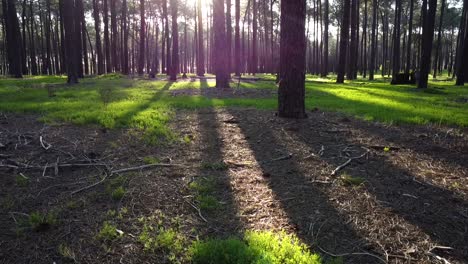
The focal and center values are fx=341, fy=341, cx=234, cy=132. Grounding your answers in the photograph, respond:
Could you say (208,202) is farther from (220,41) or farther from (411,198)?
(220,41)

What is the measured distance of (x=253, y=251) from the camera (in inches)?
109

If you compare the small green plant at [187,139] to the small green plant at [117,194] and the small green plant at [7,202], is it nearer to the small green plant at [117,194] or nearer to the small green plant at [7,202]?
the small green plant at [117,194]

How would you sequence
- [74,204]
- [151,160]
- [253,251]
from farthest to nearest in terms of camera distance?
[151,160]
[74,204]
[253,251]

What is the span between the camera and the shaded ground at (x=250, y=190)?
300cm

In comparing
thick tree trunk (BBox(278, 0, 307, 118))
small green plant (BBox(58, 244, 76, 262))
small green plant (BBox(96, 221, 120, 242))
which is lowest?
small green plant (BBox(58, 244, 76, 262))

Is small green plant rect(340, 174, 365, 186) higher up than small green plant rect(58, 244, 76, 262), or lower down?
higher up

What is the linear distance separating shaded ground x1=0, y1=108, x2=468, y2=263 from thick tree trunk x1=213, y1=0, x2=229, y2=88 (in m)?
9.52

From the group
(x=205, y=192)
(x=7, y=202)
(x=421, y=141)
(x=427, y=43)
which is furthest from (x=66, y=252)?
(x=427, y=43)

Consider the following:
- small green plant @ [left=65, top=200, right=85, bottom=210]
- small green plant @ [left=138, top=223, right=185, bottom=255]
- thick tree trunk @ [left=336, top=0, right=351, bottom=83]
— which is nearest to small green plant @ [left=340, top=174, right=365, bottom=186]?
small green plant @ [left=138, top=223, right=185, bottom=255]

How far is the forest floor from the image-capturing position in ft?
9.80

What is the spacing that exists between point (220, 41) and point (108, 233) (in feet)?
44.2

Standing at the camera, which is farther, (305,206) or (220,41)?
(220,41)

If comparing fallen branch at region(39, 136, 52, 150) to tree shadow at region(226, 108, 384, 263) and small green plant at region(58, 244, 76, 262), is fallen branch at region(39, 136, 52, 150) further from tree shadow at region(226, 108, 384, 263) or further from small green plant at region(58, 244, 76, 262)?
tree shadow at region(226, 108, 384, 263)

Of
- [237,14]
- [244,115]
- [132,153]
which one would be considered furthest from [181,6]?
[132,153]
